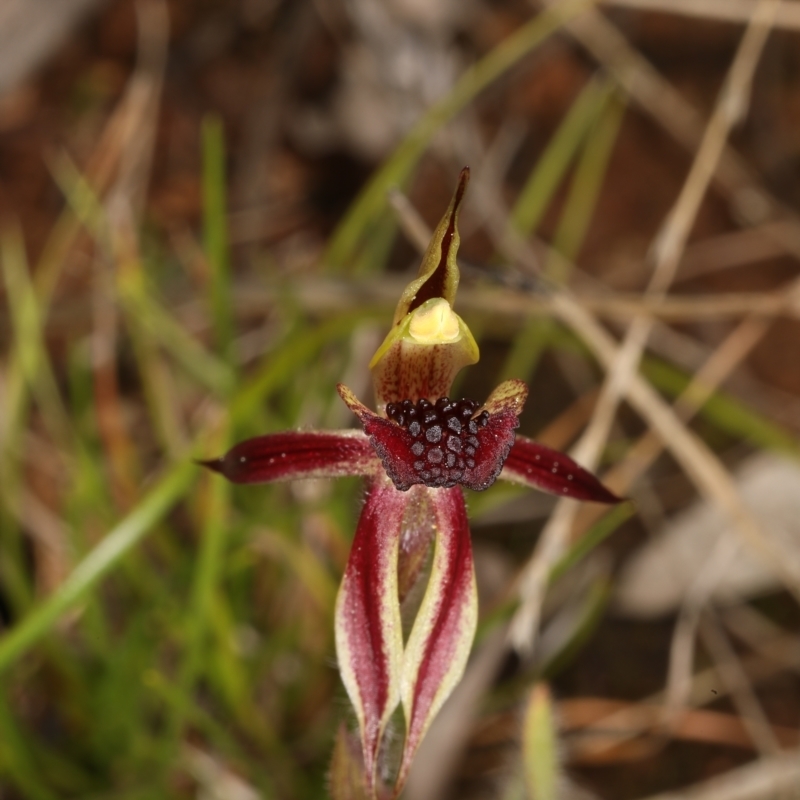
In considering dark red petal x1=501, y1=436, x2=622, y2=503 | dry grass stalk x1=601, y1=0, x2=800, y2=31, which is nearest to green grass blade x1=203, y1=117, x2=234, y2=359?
dark red petal x1=501, y1=436, x2=622, y2=503

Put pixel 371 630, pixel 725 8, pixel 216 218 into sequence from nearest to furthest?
pixel 371 630, pixel 216 218, pixel 725 8

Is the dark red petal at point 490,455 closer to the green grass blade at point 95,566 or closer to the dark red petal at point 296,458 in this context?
the dark red petal at point 296,458

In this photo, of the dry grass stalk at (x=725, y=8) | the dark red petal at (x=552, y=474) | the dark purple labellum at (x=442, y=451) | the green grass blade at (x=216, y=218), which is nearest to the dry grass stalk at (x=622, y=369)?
the dry grass stalk at (x=725, y=8)

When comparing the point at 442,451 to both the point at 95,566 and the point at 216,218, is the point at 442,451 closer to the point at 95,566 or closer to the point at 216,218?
the point at 95,566

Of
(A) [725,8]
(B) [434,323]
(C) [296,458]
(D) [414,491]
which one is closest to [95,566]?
(C) [296,458]

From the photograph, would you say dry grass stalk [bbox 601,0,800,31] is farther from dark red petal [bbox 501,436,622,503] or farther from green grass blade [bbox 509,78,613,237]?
dark red petal [bbox 501,436,622,503]

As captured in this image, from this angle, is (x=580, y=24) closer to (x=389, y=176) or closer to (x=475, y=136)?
(x=475, y=136)
